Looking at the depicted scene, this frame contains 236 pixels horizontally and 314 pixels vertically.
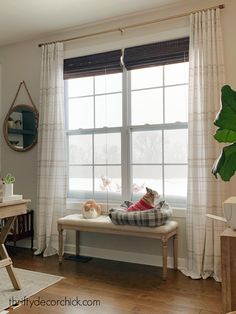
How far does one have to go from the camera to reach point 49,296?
2576 mm

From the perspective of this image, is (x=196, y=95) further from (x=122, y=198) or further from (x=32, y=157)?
(x=32, y=157)

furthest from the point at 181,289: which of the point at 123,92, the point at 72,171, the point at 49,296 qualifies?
the point at 123,92

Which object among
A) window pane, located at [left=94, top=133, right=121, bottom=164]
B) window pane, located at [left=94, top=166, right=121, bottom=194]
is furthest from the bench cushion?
window pane, located at [left=94, top=133, right=121, bottom=164]

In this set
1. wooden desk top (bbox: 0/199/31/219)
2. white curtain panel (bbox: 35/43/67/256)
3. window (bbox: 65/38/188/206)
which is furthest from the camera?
white curtain panel (bbox: 35/43/67/256)

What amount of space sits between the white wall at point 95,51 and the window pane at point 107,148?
897 mm

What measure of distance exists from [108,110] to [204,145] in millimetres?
1262

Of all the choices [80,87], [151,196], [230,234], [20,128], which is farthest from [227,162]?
[20,128]

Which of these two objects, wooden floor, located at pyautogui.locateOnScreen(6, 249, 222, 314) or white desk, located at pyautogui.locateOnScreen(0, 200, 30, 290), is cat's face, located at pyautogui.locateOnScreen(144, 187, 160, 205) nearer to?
wooden floor, located at pyautogui.locateOnScreen(6, 249, 222, 314)

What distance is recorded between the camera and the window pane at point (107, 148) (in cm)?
366

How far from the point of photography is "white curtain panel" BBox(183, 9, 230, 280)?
9.80 feet

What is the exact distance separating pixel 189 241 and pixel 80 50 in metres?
2.57

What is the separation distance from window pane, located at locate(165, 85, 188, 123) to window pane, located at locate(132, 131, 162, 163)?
24 cm

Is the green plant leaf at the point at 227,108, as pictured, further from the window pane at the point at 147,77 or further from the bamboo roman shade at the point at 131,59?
the window pane at the point at 147,77

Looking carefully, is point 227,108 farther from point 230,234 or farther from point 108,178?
point 108,178
